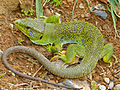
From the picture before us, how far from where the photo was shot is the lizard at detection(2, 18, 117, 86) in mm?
3906

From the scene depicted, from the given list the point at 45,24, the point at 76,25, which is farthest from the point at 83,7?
the point at 45,24

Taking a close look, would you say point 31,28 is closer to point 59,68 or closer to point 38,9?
point 38,9

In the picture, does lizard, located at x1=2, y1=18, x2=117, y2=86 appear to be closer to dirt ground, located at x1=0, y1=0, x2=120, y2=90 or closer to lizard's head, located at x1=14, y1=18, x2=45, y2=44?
lizard's head, located at x1=14, y1=18, x2=45, y2=44

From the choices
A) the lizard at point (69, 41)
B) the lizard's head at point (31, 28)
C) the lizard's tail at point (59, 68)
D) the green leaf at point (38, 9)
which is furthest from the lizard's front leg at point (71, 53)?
the green leaf at point (38, 9)

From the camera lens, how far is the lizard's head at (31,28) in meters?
4.27

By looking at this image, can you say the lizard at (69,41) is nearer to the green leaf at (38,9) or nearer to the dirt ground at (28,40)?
the dirt ground at (28,40)

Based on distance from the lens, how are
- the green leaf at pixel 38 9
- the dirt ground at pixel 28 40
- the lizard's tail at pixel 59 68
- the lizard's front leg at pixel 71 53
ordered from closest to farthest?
the dirt ground at pixel 28 40 < the lizard's tail at pixel 59 68 < the lizard's front leg at pixel 71 53 < the green leaf at pixel 38 9

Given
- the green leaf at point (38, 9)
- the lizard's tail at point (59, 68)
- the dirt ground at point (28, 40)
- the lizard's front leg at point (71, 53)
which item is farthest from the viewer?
the green leaf at point (38, 9)

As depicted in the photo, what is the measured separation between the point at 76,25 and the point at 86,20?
2.39 feet

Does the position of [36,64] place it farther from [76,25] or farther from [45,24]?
[76,25]

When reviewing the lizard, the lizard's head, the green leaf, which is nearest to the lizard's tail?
the lizard

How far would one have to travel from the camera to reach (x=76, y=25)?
15.1 feet

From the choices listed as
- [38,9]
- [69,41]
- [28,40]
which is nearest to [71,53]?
[69,41]

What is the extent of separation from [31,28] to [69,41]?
104 centimetres
